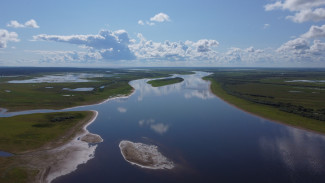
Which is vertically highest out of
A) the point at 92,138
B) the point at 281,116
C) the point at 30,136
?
the point at 30,136

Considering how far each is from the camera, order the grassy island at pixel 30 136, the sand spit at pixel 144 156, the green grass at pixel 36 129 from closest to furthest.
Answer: the grassy island at pixel 30 136 → the sand spit at pixel 144 156 → the green grass at pixel 36 129

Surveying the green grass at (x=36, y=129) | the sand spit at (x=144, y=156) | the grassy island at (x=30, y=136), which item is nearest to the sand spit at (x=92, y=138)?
the grassy island at (x=30, y=136)

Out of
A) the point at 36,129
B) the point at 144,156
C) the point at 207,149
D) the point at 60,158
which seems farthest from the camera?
the point at 36,129

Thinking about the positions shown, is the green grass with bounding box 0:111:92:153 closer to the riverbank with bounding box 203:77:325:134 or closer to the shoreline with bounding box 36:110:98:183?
the shoreline with bounding box 36:110:98:183

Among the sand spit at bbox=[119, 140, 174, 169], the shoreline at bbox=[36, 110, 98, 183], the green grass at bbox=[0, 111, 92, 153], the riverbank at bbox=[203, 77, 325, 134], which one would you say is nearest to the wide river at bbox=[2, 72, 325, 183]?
the sand spit at bbox=[119, 140, 174, 169]

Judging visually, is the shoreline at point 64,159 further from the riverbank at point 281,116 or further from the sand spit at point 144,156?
the riverbank at point 281,116

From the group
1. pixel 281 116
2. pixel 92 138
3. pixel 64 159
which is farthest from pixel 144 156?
pixel 281 116

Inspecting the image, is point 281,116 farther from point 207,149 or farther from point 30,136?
point 30,136

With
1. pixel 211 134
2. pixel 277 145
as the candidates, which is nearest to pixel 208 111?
Result: pixel 211 134
